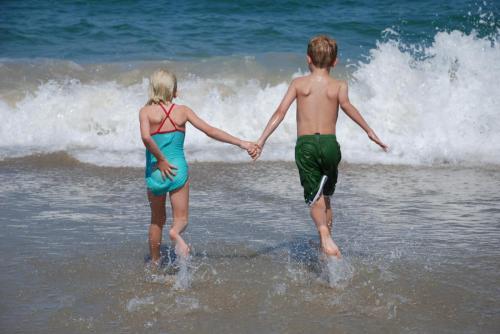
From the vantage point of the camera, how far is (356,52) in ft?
44.2

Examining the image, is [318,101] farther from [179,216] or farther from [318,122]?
[179,216]

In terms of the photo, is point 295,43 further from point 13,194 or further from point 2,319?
point 2,319

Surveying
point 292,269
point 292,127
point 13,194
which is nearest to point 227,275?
point 292,269

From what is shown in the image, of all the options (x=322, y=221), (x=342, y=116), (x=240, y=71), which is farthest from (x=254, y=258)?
(x=240, y=71)

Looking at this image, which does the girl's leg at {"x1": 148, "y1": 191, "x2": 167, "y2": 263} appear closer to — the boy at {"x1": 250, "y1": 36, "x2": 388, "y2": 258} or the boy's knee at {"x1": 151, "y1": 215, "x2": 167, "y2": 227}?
the boy's knee at {"x1": 151, "y1": 215, "x2": 167, "y2": 227}

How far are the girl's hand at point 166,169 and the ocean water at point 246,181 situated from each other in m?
0.58

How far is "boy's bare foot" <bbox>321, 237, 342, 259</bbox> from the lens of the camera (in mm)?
4798

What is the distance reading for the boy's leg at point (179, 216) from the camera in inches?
191

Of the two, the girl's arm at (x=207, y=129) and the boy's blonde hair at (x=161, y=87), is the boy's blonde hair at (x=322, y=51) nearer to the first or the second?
the girl's arm at (x=207, y=129)

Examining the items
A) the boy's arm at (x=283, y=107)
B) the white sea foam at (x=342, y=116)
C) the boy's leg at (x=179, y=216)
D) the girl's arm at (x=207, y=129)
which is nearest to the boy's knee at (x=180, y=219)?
the boy's leg at (x=179, y=216)

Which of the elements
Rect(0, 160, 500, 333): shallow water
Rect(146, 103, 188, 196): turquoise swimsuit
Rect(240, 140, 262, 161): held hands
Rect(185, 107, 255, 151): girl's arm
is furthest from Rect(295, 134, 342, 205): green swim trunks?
Rect(146, 103, 188, 196): turquoise swimsuit

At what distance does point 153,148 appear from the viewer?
464cm

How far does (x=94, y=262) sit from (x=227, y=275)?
0.98 meters

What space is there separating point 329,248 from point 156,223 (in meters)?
1.17
